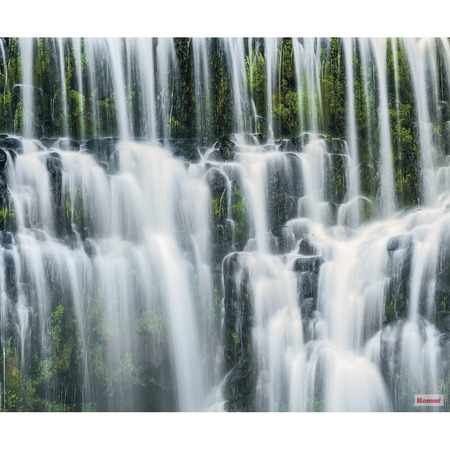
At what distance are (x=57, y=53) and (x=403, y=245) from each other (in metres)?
2.62

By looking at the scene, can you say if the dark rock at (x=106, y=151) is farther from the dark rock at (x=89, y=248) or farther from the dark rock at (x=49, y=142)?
the dark rock at (x=89, y=248)

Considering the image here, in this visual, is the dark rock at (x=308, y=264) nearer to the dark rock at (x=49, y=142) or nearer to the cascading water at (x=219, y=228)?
the cascading water at (x=219, y=228)

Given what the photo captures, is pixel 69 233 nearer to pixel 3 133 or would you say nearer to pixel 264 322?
pixel 3 133

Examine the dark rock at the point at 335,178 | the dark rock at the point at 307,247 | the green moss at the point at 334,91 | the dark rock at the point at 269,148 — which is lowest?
the dark rock at the point at 307,247

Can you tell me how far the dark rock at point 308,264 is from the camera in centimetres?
478

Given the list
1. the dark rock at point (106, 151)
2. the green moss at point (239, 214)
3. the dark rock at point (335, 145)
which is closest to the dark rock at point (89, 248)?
the dark rock at point (106, 151)

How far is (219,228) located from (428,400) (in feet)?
5.87

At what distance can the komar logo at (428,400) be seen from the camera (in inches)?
189

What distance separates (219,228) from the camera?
4.77 meters

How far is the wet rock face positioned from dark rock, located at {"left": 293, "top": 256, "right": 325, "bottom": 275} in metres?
0.34

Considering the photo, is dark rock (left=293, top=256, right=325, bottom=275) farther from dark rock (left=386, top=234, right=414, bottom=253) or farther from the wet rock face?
dark rock (left=386, top=234, right=414, bottom=253)

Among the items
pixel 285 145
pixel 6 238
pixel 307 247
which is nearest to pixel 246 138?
pixel 285 145

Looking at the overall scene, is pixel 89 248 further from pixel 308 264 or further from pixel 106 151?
pixel 308 264

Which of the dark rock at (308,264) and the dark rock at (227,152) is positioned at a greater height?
the dark rock at (227,152)
